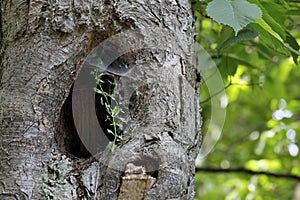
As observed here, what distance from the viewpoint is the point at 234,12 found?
3.29 ft

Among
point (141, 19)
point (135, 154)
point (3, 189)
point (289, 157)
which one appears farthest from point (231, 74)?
point (289, 157)

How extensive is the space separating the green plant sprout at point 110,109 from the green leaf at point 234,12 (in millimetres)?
246

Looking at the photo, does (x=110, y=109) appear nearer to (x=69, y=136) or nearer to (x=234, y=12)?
(x=69, y=136)

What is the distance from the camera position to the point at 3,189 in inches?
35.0

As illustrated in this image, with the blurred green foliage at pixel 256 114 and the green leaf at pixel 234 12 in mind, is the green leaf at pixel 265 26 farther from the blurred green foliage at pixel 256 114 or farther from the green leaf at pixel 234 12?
the blurred green foliage at pixel 256 114

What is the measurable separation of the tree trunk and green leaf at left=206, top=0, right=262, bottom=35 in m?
0.08

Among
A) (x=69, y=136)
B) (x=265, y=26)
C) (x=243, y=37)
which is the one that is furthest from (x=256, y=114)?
(x=69, y=136)

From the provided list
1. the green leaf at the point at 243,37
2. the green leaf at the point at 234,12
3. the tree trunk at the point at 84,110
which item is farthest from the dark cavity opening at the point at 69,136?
the green leaf at the point at 243,37

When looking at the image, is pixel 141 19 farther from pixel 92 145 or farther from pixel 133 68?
pixel 92 145

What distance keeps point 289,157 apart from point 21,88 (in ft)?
8.89

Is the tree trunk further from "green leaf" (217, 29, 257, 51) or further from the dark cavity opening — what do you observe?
"green leaf" (217, 29, 257, 51)

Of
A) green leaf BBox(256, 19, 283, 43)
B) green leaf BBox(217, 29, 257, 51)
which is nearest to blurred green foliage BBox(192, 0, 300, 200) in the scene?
green leaf BBox(217, 29, 257, 51)

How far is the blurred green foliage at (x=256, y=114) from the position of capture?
1.68 meters

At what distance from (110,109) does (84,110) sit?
6cm
